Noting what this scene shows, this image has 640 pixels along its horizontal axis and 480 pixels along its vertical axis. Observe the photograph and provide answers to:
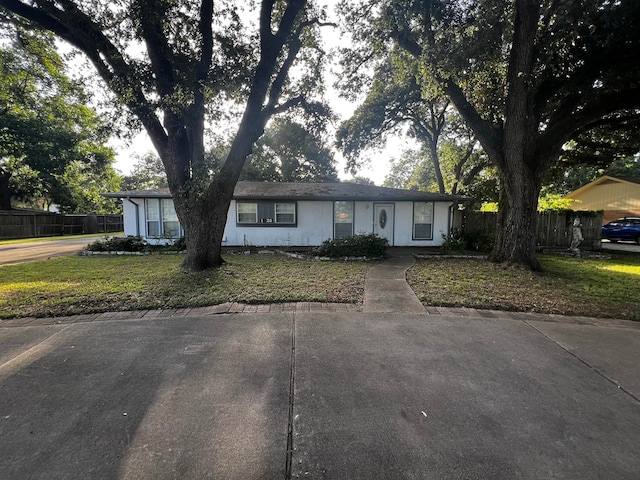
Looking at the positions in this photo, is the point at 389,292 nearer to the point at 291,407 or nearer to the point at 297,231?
the point at 291,407

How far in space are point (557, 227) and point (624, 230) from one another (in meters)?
6.84

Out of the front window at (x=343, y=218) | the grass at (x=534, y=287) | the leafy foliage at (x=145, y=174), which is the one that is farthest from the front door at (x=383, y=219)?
the leafy foliage at (x=145, y=174)

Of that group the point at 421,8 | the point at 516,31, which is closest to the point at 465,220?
the point at 516,31

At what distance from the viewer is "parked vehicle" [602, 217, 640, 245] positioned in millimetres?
16953

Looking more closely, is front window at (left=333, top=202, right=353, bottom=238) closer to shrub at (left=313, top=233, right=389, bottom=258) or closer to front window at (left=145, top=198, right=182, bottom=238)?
shrub at (left=313, top=233, right=389, bottom=258)

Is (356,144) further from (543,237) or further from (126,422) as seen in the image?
(126,422)

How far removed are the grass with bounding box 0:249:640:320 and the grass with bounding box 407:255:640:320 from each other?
2 cm

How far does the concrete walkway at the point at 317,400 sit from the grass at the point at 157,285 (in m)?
0.83

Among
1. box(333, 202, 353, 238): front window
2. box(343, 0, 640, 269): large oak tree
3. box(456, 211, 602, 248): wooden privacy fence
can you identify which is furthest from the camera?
box(456, 211, 602, 248): wooden privacy fence

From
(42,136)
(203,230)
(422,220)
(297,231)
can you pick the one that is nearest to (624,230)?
(422,220)

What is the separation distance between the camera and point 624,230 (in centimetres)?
1731

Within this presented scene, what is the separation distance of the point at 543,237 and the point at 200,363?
53.7 ft

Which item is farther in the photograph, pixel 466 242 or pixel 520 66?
pixel 466 242

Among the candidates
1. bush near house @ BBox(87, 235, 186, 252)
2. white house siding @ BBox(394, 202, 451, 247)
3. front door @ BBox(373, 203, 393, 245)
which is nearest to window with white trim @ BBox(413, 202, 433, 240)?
white house siding @ BBox(394, 202, 451, 247)
